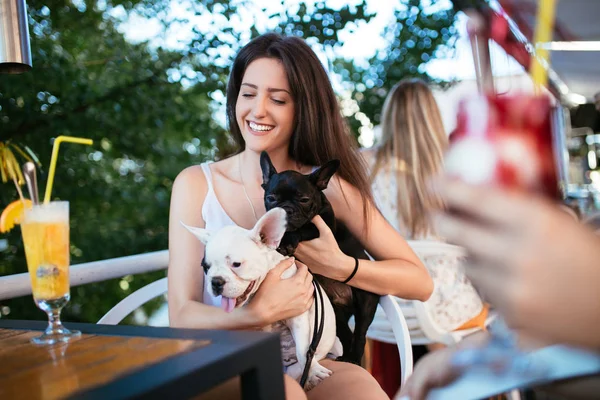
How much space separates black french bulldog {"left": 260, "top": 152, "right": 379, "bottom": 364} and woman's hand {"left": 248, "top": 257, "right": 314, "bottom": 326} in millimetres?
71

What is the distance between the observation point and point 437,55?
3.72 m

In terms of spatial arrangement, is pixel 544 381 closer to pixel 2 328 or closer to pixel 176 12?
pixel 2 328

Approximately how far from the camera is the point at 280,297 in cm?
146

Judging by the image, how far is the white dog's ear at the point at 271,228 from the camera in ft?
4.63

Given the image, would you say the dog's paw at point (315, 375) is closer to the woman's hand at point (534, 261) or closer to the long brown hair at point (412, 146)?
the woman's hand at point (534, 261)

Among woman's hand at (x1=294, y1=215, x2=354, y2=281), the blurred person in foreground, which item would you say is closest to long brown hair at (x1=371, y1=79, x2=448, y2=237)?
woman's hand at (x1=294, y1=215, x2=354, y2=281)

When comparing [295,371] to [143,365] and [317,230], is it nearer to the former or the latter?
[317,230]

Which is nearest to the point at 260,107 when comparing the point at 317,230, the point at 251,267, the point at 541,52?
the point at 317,230

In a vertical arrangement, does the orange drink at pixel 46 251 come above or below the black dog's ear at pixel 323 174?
below

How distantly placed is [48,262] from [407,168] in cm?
203

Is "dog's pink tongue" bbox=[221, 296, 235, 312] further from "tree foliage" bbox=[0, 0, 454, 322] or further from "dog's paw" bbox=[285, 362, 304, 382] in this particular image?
"tree foliage" bbox=[0, 0, 454, 322]

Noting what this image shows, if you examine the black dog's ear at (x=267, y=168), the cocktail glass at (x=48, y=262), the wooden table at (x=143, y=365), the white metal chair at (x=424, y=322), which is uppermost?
the black dog's ear at (x=267, y=168)

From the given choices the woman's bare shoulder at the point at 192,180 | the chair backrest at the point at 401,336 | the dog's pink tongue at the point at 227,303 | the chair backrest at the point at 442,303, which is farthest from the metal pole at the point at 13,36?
the chair backrest at the point at 442,303

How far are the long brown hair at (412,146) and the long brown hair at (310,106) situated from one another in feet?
3.40
